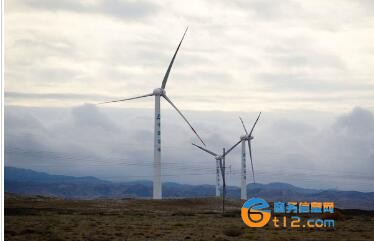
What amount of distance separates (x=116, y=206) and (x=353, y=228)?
58281 millimetres

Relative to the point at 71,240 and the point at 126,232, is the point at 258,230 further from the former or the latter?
the point at 71,240

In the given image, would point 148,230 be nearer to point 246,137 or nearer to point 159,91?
point 159,91

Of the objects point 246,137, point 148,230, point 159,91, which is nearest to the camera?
point 148,230

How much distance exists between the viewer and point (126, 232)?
6662 cm

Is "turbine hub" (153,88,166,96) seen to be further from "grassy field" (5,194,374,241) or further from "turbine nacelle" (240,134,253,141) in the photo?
Result: "turbine nacelle" (240,134,253,141)

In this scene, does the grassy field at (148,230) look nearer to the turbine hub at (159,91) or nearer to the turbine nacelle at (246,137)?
the turbine hub at (159,91)

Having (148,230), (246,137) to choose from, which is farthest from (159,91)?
(148,230)

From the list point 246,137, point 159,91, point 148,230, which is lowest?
point 148,230

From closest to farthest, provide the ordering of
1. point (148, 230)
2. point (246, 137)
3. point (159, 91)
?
point (148, 230), point (159, 91), point (246, 137)

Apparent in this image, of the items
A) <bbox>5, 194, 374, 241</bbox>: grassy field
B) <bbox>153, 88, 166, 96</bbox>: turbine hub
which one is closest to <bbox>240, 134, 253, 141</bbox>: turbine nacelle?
<bbox>153, 88, 166, 96</bbox>: turbine hub

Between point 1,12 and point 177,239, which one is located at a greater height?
point 1,12

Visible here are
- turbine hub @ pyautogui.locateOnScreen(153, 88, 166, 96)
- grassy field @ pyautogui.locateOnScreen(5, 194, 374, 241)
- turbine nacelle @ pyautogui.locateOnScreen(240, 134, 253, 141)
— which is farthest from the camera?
turbine nacelle @ pyautogui.locateOnScreen(240, 134, 253, 141)

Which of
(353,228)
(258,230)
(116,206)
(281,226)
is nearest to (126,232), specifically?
(258,230)

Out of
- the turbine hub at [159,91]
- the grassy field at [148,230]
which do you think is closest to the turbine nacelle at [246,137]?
the turbine hub at [159,91]
